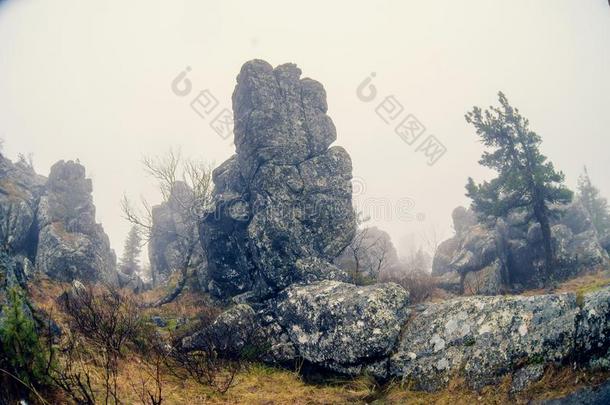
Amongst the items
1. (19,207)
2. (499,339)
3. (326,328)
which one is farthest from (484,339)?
(19,207)

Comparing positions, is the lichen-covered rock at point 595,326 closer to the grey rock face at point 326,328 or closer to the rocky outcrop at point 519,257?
the grey rock face at point 326,328

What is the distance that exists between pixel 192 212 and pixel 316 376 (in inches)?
725

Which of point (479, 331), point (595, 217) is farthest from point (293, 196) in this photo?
point (595, 217)

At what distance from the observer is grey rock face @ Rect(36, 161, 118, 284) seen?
86.0 feet

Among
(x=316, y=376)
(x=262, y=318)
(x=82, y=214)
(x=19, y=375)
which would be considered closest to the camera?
(x=19, y=375)

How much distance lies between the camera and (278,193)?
1734 centimetres

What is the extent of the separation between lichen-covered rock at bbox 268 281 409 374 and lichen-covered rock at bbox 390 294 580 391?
26.1 inches

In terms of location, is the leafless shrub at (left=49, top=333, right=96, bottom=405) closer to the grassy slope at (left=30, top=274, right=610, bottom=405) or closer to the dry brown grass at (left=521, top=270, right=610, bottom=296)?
the grassy slope at (left=30, top=274, right=610, bottom=405)

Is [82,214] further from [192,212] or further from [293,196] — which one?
[293,196]

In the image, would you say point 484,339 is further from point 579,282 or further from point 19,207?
point 19,207

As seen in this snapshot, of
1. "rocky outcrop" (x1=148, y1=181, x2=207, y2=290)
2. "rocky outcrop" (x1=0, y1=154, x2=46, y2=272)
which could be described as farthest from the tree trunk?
"rocky outcrop" (x1=0, y1=154, x2=46, y2=272)

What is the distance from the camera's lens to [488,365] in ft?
23.7

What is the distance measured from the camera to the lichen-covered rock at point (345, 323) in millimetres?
9359

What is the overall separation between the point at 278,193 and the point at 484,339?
1176 cm
